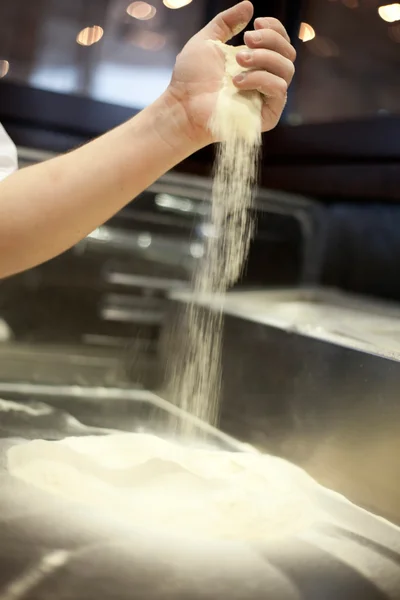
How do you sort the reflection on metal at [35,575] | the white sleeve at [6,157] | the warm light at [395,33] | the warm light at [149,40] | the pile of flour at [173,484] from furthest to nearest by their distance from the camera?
the warm light at [149,40] < the warm light at [395,33] < the white sleeve at [6,157] < the pile of flour at [173,484] < the reflection on metal at [35,575]

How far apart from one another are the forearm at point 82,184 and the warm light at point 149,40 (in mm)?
473

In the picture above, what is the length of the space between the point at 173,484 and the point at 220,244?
1.35 ft

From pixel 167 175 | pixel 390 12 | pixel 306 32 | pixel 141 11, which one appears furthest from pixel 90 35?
pixel 390 12

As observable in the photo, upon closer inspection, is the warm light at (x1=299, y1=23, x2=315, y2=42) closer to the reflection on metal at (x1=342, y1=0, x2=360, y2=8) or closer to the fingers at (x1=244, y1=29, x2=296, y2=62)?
the reflection on metal at (x1=342, y1=0, x2=360, y2=8)

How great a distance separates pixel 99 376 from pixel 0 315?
0.18m

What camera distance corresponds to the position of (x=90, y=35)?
102 cm

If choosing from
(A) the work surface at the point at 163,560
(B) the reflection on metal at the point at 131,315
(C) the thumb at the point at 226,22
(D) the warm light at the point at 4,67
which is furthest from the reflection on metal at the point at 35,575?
(D) the warm light at the point at 4,67

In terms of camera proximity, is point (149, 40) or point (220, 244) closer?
point (220, 244)

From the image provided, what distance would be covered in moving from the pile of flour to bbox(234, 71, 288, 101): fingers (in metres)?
0.38

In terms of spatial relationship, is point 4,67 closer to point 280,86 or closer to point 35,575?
point 280,86

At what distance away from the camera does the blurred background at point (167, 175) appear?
0.97m

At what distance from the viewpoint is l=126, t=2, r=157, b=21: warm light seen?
103cm

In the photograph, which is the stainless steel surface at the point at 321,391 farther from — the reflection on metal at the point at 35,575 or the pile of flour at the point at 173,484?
the reflection on metal at the point at 35,575

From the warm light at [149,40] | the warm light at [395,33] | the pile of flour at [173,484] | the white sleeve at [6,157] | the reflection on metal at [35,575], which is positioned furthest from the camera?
the warm light at [149,40]
